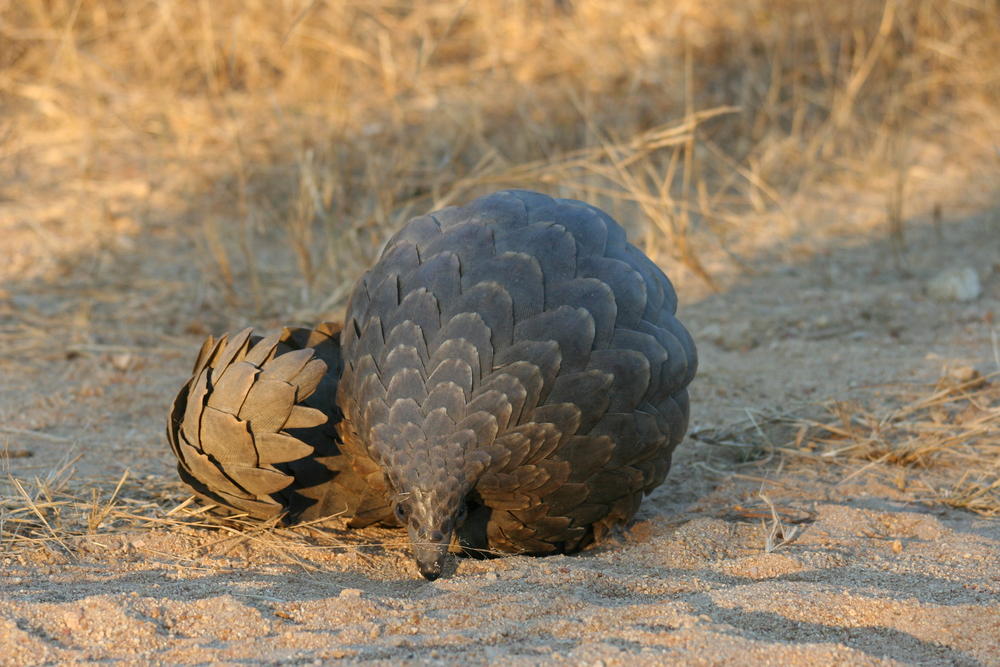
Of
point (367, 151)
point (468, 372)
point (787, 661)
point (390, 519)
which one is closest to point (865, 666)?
point (787, 661)

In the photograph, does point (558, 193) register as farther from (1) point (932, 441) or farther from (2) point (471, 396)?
(2) point (471, 396)

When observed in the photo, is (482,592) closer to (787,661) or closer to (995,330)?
(787,661)

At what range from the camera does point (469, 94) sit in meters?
6.86

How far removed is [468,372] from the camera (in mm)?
2572

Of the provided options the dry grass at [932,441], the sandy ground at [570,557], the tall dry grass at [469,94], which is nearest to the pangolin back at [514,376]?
the sandy ground at [570,557]

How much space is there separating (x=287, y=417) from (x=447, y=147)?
137 inches

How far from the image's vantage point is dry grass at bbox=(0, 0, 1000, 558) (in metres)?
5.48

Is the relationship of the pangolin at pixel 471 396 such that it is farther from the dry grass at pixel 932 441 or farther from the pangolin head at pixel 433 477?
the dry grass at pixel 932 441

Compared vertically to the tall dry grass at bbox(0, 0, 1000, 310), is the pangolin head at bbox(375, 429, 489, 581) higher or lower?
lower

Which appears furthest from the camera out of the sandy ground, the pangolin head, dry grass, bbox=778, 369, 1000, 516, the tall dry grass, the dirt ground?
the tall dry grass

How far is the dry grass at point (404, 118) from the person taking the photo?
548 centimetres

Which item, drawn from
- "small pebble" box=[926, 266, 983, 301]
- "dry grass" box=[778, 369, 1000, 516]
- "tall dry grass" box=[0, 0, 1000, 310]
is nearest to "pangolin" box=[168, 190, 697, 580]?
"dry grass" box=[778, 369, 1000, 516]

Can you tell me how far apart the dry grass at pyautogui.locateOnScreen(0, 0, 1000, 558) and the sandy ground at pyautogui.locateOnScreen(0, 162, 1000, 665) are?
2.44ft

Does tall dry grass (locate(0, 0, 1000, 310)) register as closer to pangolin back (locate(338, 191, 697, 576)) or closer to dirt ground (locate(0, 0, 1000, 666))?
dirt ground (locate(0, 0, 1000, 666))
